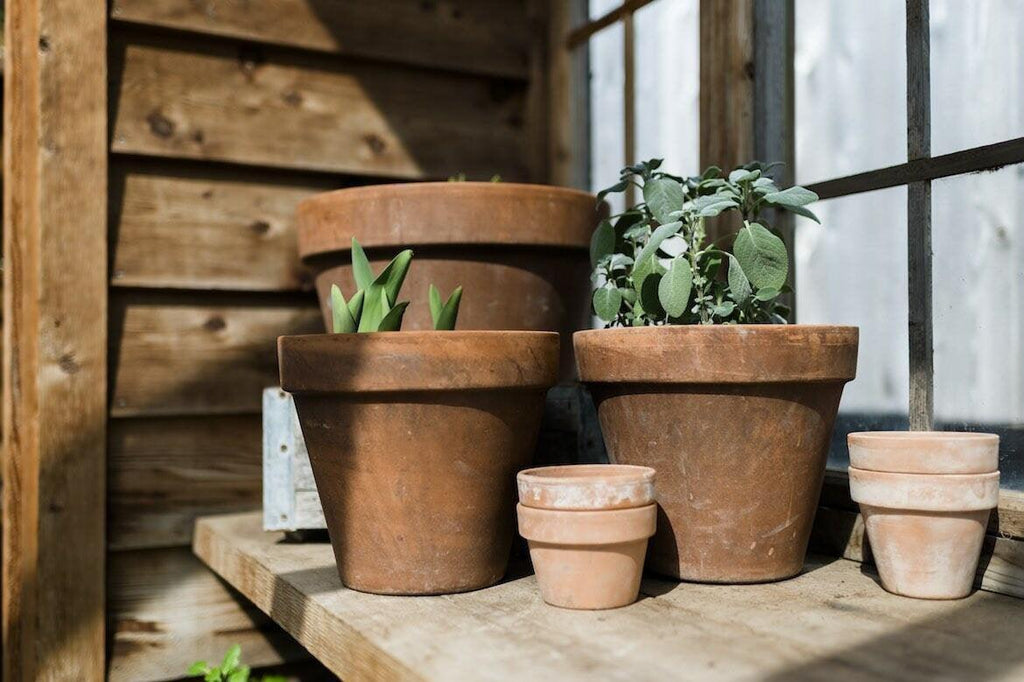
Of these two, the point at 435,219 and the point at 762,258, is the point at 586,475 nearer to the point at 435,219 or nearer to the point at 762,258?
the point at 762,258

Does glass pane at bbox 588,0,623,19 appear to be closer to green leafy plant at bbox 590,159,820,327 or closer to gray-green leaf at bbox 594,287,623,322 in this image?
green leafy plant at bbox 590,159,820,327

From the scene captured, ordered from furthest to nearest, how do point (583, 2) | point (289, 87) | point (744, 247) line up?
point (583, 2), point (289, 87), point (744, 247)

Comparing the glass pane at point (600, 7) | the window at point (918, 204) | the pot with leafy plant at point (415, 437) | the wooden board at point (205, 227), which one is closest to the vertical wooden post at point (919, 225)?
the window at point (918, 204)

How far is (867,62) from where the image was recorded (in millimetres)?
1401

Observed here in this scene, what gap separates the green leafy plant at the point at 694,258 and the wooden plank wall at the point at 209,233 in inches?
30.5

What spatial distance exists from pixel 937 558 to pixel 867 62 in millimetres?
774

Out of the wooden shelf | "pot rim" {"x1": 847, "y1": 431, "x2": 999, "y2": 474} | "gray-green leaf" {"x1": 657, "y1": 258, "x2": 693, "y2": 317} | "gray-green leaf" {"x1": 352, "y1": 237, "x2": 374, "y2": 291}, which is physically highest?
"gray-green leaf" {"x1": 352, "y1": 237, "x2": 374, "y2": 291}

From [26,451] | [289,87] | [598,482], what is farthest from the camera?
[289,87]

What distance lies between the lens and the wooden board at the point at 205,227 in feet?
5.48

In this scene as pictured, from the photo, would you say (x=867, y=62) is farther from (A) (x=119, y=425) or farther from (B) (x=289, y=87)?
(A) (x=119, y=425)

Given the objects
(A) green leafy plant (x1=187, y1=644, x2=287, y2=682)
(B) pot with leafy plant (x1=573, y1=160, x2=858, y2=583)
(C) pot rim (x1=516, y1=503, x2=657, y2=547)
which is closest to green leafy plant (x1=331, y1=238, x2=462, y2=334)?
(B) pot with leafy plant (x1=573, y1=160, x2=858, y2=583)

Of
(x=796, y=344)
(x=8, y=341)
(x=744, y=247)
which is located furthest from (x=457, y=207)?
(x=8, y=341)

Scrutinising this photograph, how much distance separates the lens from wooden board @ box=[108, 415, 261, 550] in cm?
166

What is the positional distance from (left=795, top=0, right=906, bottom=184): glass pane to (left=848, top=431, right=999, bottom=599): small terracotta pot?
519 mm
